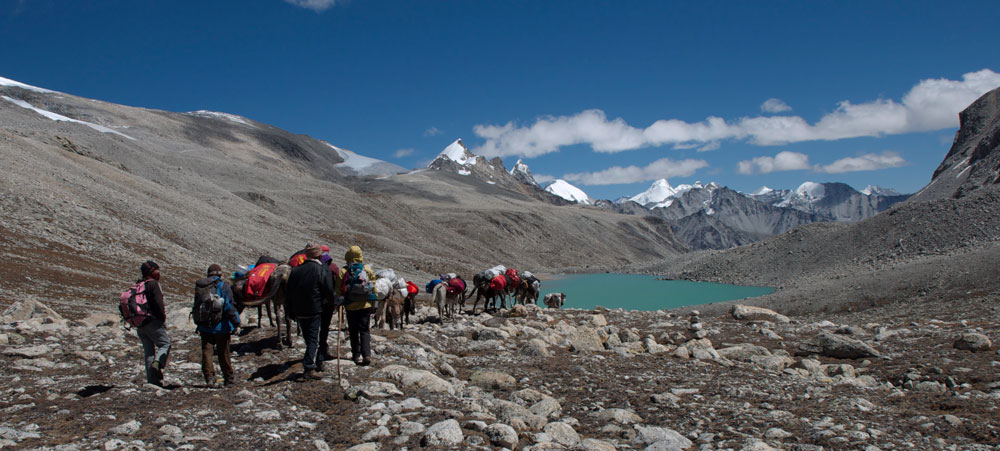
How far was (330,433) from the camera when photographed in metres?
6.37

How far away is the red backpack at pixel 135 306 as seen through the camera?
25.2 ft

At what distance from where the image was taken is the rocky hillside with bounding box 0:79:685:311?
91.7 feet

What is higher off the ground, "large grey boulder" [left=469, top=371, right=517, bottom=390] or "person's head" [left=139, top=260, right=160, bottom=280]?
"person's head" [left=139, top=260, right=160, bottom=280]

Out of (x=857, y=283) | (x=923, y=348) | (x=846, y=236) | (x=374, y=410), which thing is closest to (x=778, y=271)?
(x=846, y=236)

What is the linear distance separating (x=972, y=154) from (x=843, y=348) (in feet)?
421

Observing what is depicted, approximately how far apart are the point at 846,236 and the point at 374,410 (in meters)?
59.2

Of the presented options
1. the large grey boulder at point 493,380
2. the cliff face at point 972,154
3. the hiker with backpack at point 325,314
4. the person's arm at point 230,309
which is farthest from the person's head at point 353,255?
the cliff face at point 972,154

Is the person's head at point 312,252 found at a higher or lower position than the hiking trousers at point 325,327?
higher

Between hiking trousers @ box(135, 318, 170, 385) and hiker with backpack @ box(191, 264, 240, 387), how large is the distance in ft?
1.59

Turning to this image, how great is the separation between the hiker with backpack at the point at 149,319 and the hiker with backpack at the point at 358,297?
8.88 ft

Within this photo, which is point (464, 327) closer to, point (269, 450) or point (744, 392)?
point (744, 392)

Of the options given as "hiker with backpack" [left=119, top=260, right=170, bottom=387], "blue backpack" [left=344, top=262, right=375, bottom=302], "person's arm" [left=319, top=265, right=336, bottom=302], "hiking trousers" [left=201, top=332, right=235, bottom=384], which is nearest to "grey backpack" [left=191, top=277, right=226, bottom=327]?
"hiking trousers" [left=201, top=332, right=235, bottom=384]

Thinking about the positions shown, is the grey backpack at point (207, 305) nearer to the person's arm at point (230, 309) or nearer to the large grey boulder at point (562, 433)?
the person's arm at point (230, 309)

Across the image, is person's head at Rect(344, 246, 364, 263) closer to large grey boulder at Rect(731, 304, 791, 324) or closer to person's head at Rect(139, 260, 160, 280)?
person's head at Rect(139, 260, 160, 280)
